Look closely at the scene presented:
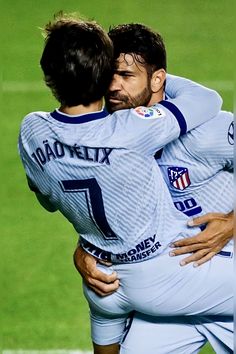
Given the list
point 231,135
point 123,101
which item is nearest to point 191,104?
point 231,135

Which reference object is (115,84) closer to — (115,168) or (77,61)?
(77,61)

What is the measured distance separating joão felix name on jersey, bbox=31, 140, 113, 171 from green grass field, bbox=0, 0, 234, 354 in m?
1.88

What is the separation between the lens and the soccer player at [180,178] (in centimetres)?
562

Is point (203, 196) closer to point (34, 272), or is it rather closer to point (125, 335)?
point (125, 335)

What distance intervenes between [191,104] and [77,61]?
0.50 meters

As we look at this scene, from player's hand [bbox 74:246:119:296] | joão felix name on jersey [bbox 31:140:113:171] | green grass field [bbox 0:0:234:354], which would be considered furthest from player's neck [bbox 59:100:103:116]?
green grass field [bbox 0:0:234:354]

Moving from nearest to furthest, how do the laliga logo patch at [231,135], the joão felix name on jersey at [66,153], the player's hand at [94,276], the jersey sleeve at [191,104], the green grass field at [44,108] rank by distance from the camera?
the joão felix name on jersey at [66,153] < the jersey sleeve at [191,104] < the laliga logo patch at [231,135] < the player's hand at [94,276] < the green grass field at [44,108]

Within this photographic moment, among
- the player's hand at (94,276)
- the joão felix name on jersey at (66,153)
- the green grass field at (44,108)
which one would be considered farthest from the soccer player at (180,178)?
the green grass field at (44,108)

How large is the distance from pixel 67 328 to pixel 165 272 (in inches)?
73.2

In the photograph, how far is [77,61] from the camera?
5.44m

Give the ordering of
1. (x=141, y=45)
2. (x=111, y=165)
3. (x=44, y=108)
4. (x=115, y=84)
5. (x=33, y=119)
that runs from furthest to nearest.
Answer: (x=44, y=108) < (x=141, y=45) < (x=115, y=84) < (x=33, y=119) < (x=111, y=165)

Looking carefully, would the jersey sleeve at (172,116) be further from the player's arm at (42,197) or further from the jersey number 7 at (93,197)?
the player's arm at (42,197)

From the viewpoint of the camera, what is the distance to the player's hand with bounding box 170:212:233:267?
5.66 m

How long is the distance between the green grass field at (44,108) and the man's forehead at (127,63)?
194 centimetres
